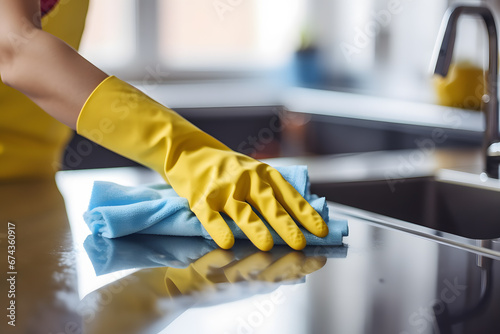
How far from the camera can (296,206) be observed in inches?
34.8

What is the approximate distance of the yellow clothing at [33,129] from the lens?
136cm

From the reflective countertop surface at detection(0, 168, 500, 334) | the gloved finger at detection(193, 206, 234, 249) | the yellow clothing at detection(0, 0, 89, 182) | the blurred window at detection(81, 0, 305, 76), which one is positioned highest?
the blurred window at detection(81, 0, 305, 76)

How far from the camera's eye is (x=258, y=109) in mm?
3307

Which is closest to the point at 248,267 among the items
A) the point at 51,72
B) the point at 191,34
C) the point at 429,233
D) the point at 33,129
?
the point at 429,233

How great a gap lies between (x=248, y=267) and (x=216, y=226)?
0.35 ft

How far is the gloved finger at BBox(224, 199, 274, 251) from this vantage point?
829mm

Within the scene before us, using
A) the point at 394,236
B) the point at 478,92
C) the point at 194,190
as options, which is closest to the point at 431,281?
the point at 394,236

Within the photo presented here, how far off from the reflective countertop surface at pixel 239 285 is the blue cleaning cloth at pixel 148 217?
0.7 inches

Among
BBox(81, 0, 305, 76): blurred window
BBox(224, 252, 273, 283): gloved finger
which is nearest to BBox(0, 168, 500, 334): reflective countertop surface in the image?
BBox(224, 252, 273, 283): gloved finger

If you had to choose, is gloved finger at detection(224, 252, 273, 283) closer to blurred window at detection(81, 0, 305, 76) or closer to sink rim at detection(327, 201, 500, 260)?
sink rim at detection(327, 201, 500, 260)

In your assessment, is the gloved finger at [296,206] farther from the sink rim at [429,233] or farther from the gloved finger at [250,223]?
the sink rim at [429,233]

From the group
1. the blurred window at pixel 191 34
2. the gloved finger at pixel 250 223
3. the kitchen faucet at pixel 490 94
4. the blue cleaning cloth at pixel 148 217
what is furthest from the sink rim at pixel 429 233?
the blurred window at pixel 191 34

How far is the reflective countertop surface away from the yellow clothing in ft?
1.34

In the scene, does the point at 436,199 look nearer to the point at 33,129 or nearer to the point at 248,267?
the point at 248,267
